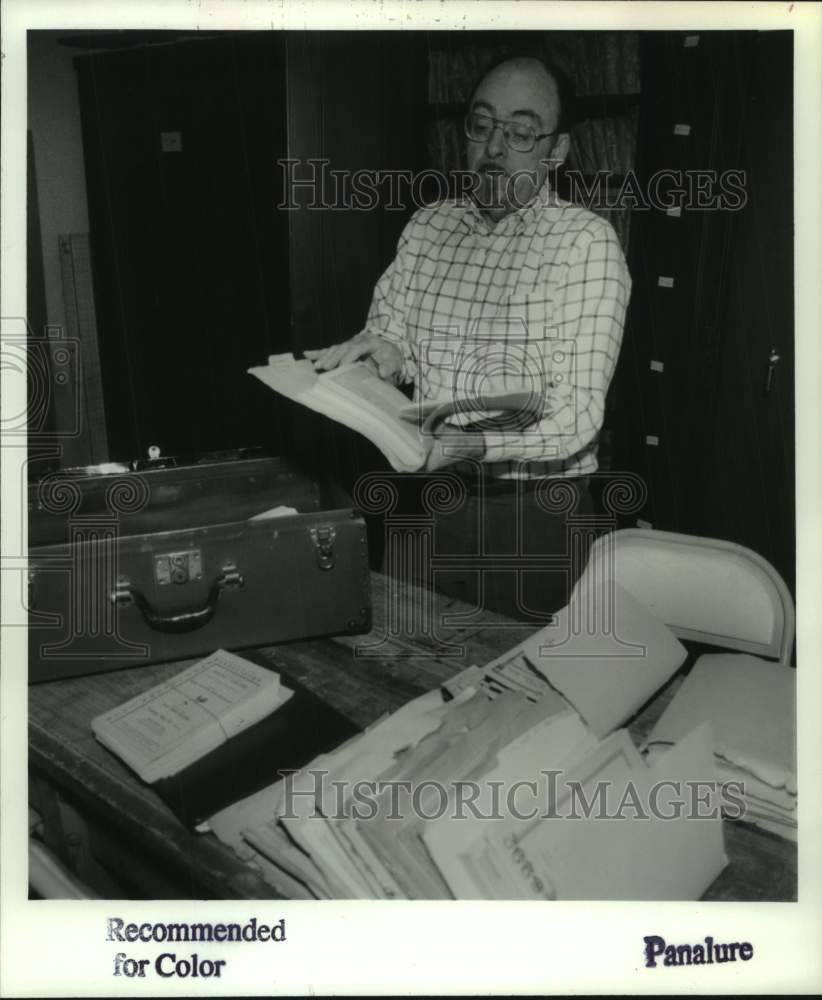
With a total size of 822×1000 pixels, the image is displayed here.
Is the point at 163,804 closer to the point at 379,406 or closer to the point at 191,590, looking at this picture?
the point at 191,590

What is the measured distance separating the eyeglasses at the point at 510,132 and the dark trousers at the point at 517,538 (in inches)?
30.9

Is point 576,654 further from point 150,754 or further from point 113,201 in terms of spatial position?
point 113,201

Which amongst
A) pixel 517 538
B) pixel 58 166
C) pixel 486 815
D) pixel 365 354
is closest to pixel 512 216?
pixel 365 354

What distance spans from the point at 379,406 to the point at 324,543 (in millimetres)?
288

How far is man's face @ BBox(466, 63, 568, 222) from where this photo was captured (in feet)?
6.51

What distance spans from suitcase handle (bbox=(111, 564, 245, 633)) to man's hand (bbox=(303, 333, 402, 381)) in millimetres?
572

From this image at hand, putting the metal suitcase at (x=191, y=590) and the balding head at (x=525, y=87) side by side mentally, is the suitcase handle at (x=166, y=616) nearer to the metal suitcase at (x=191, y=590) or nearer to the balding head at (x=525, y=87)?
the metal suitcase at (x=191, y=590)

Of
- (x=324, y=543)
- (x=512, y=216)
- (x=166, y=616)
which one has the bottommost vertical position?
(x=166, y=616)

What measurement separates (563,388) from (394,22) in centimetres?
84

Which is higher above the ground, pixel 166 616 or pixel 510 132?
pixel 510 132

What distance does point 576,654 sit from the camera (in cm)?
138

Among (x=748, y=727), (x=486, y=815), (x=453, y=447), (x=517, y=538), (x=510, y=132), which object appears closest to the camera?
(x=486, y=815)

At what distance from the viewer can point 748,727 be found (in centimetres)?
134

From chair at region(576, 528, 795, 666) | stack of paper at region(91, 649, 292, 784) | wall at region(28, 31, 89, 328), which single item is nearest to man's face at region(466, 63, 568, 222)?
chair at region(576, 528, 795, 666)
